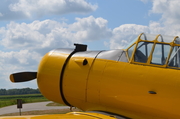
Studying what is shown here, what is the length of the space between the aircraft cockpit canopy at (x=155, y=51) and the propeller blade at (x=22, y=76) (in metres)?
2.75

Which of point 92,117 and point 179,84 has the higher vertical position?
point 179,84

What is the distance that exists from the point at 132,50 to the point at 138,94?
1009 millimetres

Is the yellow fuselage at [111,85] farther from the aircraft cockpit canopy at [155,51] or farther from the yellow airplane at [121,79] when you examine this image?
the aircraft cockpit canopy at [155,51]

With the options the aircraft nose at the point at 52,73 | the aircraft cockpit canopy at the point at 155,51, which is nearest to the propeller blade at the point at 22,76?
the aircraft nose at the point at 52,73

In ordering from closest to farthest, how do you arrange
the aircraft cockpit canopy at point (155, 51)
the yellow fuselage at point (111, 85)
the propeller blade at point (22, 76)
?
the yellow fuselage at point (111, 85) → the aircraft cockpit canopy at point (155, 51) → the propeller blade at point (22, 76)

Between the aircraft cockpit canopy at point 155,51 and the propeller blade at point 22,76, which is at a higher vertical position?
the aircraft cockpit canopy at point 155,51

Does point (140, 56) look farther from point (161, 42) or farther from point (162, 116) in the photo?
point (162, 116)

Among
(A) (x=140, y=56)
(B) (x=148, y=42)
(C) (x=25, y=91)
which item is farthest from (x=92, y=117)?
(C) (x=25, y=91)

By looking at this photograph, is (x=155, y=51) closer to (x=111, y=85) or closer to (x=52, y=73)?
(x=111, y=85)

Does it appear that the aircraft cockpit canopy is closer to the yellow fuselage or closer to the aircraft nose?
the yellow fuselage

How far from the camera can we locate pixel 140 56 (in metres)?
5.52

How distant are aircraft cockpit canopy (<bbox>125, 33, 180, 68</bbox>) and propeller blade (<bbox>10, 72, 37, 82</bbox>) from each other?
2.75 meters

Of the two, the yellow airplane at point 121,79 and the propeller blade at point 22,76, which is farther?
the propeller blade at point 22,76

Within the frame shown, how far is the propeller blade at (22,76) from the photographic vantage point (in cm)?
715
